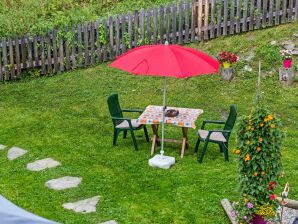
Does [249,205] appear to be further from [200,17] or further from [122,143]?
[200,17]

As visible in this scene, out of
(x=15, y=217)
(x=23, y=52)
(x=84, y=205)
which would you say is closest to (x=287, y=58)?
(x=23, y=52)

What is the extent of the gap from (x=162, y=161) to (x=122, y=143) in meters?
1.46

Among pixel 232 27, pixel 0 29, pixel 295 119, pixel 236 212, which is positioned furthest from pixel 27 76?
pixel 236 212

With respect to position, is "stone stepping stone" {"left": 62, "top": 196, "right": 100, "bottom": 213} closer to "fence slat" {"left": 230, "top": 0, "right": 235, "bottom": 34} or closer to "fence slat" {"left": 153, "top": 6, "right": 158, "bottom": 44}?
"fence slat" {"left": 153, "top": 6, "right": 158, "bottom": 44}

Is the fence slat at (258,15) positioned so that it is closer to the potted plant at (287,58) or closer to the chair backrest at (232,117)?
the potted plant at (287,58)

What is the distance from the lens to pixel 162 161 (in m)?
9.54

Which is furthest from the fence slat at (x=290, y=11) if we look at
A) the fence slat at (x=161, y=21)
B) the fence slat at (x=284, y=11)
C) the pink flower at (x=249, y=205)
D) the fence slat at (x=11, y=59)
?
the pink flower at (x=249, y=205)

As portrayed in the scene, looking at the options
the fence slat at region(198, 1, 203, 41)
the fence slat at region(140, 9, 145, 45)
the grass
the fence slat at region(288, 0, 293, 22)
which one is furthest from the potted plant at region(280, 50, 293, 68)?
the fence slat at region(140, 9, 145, 45)

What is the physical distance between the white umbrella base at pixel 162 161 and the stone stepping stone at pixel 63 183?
134cm

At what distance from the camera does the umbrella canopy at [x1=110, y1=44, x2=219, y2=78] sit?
8.77m

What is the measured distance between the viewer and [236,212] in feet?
24.6

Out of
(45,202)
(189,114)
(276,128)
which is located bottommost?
(45,202)

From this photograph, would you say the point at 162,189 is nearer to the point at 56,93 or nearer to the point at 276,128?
the point at 276,128

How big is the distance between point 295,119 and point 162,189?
185 inches
